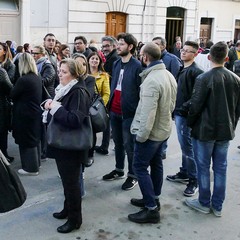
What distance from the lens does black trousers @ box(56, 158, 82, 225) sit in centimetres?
364

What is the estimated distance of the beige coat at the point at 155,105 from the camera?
149 inches

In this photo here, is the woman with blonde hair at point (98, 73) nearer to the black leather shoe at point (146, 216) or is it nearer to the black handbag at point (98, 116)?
the black handbag at point (98, 116)

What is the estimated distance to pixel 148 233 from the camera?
3.88 meters

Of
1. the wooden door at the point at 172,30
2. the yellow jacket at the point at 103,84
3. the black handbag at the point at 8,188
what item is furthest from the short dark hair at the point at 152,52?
the wooden door at the point at 172,30

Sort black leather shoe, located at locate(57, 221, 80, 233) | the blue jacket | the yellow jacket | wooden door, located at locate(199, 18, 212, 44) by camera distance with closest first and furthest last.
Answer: black leather shoe, located at locate(57, 221, 80, 233) → the blue jacket → the yellow jacket → wooden door, located at locate(199, 18, 212, 44)

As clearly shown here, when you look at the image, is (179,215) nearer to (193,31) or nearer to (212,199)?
(212,199)

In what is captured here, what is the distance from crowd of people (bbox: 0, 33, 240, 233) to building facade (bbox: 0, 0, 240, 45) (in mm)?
3876

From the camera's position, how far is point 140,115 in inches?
153

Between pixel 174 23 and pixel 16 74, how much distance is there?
14214 millimetres

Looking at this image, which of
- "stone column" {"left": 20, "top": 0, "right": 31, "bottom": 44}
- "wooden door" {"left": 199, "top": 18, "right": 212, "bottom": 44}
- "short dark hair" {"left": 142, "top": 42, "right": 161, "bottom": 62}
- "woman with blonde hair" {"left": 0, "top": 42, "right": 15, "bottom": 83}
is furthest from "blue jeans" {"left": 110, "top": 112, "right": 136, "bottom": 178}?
"wooden door" {"left": 199, "top": 18, "right": 212, "bottom": 44}

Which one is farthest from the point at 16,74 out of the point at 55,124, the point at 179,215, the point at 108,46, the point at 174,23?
Result: the point at 174,23

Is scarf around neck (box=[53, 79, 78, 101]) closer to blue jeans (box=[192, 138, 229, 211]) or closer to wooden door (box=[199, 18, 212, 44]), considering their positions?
blue jeans (box=[192, 138, 229, 211])

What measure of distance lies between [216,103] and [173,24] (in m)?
15.4

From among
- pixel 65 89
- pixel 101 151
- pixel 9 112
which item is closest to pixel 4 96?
pixel 9 112
